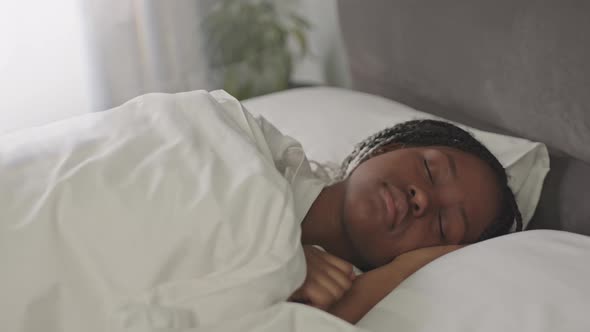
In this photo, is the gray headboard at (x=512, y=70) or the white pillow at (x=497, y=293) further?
the gray headboard at (x=512, y=70)

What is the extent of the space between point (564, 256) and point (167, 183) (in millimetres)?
563

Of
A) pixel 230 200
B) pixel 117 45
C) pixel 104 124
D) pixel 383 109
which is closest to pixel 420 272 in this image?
pixel 230 200

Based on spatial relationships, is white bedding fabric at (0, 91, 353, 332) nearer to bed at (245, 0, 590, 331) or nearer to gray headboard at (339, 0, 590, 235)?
bed at (245, 0, 590, 331)

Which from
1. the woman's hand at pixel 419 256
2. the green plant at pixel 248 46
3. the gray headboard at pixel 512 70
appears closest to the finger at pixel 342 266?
the woman's hand at pixel 419 256

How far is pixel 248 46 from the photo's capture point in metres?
2.41

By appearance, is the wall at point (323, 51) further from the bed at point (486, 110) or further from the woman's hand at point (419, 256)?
the woman's hand at point (419, 256)

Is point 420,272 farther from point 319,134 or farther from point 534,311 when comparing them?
point 319,134

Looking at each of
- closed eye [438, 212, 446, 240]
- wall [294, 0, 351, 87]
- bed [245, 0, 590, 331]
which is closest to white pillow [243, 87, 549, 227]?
bed [245, 0, 590, 331]

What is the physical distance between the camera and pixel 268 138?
1.19m

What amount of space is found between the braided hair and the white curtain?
1.12 metres

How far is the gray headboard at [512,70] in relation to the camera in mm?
1107

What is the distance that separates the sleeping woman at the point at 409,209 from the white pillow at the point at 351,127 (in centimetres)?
5

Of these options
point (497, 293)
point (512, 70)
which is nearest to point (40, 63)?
point (512, 70)

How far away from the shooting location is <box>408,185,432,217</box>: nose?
1108 millimetres
